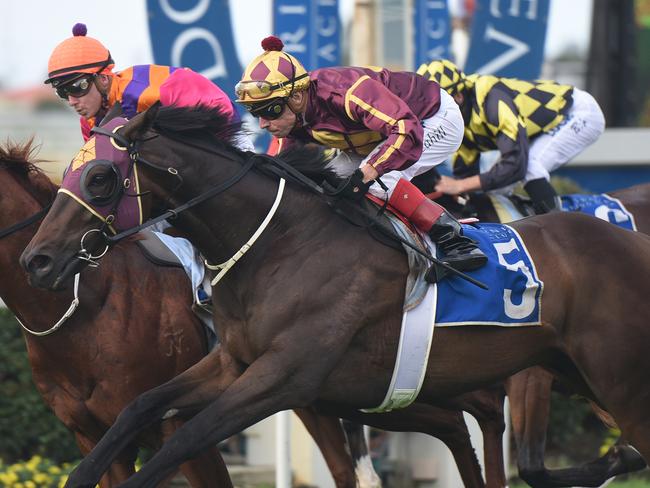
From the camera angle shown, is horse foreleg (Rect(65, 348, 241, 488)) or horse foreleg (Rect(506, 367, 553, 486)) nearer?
horse foreleg (Rect(65, 348, 241, 488))

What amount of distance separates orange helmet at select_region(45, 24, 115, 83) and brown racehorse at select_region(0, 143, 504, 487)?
0.37m

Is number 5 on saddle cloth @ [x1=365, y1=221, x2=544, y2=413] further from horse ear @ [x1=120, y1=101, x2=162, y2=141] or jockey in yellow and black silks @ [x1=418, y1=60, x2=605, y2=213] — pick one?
jockey in yellow and black silks @ [x1=418, y1=60, x2=605, y2=213]

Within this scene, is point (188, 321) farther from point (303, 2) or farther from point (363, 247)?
point (303, 2)

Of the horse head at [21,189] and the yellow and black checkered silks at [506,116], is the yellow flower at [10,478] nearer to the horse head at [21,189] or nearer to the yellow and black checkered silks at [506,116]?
the horse head at [21,189]

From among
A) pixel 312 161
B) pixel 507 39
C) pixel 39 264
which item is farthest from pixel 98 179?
pixel 507 39

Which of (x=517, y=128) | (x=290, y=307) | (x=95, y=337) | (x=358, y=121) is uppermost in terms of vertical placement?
(x=358, y=121)

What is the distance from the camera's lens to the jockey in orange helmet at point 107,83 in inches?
203

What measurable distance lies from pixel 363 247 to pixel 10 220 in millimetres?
1467

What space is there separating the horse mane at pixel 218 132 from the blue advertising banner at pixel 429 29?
3853 mm

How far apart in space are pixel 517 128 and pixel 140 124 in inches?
94.0

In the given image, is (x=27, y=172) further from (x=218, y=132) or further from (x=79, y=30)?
(x=218, y=132)

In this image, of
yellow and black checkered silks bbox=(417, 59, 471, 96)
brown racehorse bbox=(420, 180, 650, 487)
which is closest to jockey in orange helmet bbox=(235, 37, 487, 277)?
yellow and black checkered silks bbox=(417, 59, 471, 96)

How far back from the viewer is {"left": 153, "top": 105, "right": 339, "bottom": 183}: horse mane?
14.7ft

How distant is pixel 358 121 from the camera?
4809 millimetres
